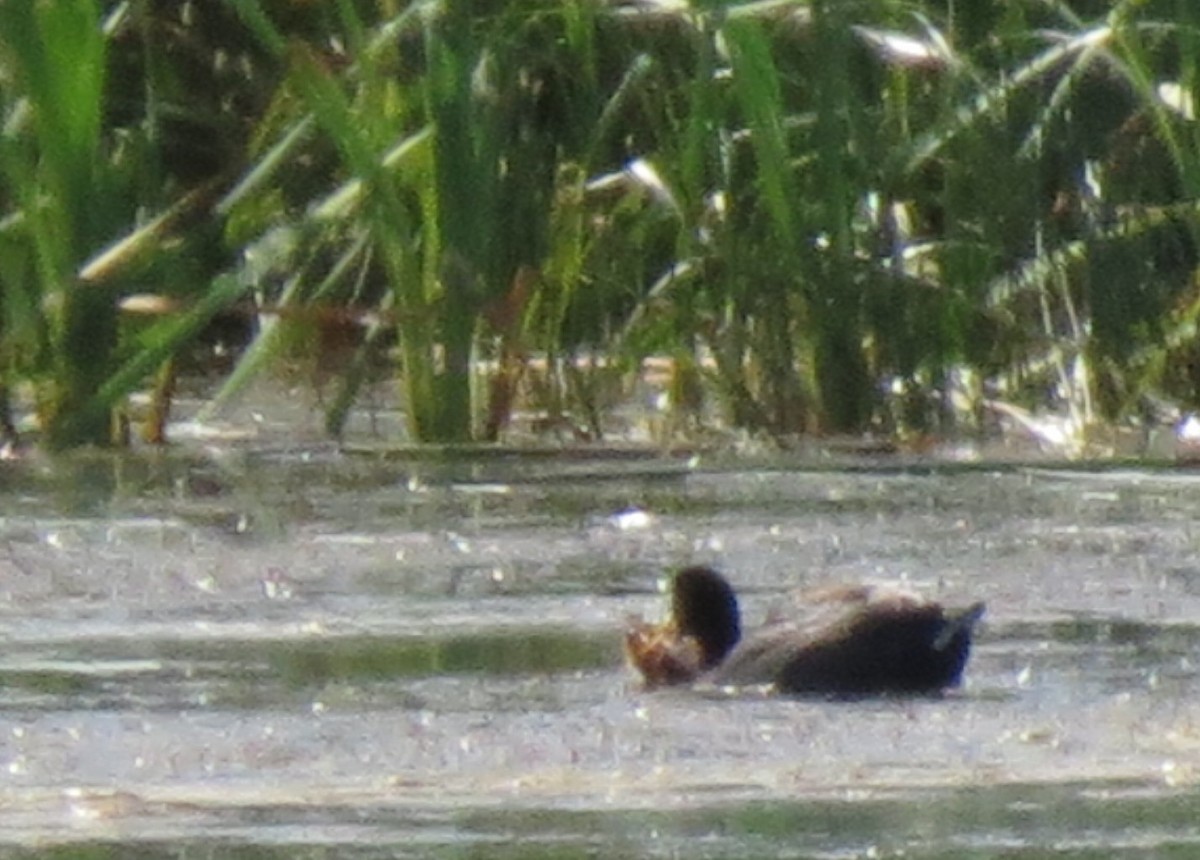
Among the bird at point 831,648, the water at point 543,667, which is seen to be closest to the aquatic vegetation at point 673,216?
the water at point 543,667

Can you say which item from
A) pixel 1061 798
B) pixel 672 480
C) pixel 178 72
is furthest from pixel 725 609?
pixel 178 72

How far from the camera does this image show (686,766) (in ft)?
15.0

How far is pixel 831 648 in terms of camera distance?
517cm

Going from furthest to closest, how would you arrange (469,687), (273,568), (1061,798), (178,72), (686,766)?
(178,72)
(273,568)
(469,687)
(686,766)
(1061,798)

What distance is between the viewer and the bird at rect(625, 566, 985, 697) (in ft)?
16.9

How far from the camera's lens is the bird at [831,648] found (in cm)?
516

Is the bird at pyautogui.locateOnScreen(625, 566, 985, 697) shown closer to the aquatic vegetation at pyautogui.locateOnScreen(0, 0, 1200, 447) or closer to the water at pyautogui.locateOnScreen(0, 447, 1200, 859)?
the water at pyautogui.locateOnScreen(0, 447, 1200, 859)

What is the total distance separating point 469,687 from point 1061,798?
1.12 meters

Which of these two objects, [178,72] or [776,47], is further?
[178,72]

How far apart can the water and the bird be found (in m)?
0.05

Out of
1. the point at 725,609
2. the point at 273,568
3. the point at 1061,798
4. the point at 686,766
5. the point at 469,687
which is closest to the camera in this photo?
the point at 1061,798

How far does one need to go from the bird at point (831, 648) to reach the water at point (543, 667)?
0.17ft

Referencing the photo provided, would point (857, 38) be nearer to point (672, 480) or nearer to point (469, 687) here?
point (672, 480)

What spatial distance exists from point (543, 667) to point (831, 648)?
401 mm
